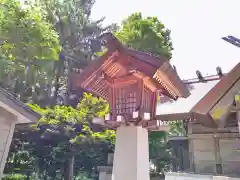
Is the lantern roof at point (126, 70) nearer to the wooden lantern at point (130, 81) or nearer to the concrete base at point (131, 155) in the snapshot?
the wooden lantern at point (130, 81)

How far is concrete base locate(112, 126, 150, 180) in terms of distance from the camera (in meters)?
3.19

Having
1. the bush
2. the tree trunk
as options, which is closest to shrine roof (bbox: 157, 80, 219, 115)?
the tree trunk

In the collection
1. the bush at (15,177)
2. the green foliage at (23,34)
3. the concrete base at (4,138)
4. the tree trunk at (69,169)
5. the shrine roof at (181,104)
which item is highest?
the green foliage at (23,34)

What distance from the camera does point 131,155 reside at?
325 cm

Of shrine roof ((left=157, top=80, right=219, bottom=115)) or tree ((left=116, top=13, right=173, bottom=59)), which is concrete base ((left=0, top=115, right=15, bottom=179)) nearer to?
shrine roof ((left=157, top=80, right=219, bottom=115))

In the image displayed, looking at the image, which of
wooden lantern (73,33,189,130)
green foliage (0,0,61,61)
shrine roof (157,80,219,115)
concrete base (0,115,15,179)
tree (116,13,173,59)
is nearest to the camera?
wooden lantern (73,33,189,130)

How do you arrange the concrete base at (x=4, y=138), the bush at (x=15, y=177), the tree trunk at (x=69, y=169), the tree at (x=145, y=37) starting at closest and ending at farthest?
the concrete base at (x=4, y=138) < the bush at (x=15, y=177) < the tree trunk at (x=69, y=169) < the tree at (x=145, y=37)

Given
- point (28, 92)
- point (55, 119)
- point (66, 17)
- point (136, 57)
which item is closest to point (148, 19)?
point (66, 17)

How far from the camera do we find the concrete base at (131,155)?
10.5ft

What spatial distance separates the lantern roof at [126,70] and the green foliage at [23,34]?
21.0 ft

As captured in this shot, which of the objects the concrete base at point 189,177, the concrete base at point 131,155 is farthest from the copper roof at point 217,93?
the concrete base at point 189,177

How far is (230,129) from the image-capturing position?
741cm

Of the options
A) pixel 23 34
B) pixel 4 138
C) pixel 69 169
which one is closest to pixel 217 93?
pixel 4 138

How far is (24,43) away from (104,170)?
21.1 feet
